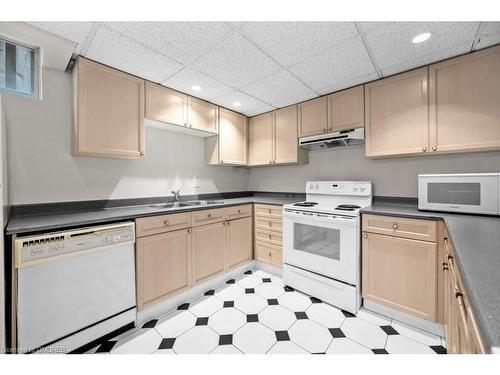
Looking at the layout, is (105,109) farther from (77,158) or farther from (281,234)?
(281,234)

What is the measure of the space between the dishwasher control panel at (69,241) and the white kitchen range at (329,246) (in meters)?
1.60

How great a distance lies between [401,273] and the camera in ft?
5.72

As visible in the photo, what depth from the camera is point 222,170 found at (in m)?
3.30

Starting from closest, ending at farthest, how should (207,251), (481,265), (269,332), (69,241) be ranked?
1. (481,265)
2. (69,241)
3. (269,332)
4. (207,251)

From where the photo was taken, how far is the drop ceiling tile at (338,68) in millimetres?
1667

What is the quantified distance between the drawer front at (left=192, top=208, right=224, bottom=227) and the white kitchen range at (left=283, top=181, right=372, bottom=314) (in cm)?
75

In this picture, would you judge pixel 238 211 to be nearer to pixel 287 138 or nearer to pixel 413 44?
pixel 287 138

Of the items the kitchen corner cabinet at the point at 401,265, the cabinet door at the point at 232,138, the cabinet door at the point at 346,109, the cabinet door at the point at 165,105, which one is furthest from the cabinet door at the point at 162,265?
the cabinet door at the point at 346,109

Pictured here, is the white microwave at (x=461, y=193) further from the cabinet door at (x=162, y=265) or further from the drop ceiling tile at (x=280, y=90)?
the cabinet door at (x=162, y=265)

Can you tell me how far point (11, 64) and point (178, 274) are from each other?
2.09 metres

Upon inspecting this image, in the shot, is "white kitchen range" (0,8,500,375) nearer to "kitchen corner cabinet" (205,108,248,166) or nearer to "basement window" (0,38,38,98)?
"basement window" (0,38,38,98)

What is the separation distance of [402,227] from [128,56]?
268 centimetres

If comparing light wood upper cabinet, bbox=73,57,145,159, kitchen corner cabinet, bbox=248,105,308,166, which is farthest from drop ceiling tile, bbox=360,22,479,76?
light wood upper cabinet, bbox=73,57,145,159

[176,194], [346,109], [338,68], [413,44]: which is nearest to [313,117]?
[346,109]
